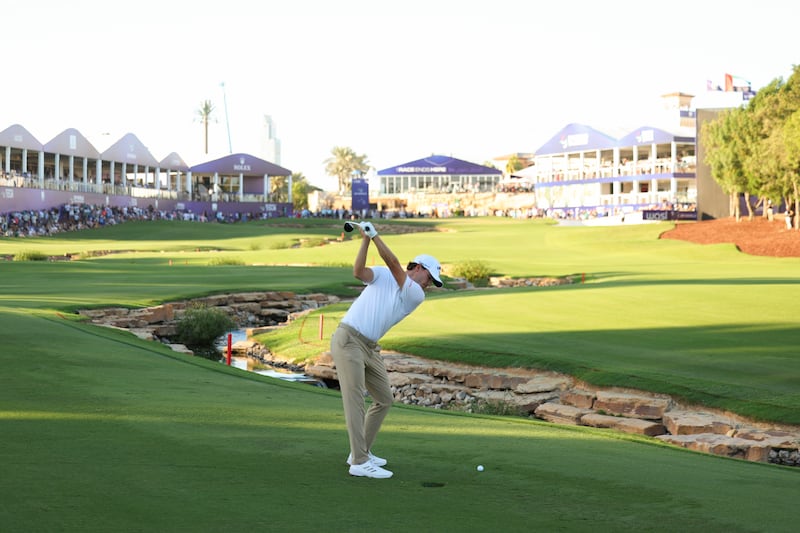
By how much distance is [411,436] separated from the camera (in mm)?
10984

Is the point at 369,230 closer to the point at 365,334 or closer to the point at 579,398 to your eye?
the point at 365,334

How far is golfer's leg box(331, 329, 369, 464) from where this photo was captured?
27.9 ft

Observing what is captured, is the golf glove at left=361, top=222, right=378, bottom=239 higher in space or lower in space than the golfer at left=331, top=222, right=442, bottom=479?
higher

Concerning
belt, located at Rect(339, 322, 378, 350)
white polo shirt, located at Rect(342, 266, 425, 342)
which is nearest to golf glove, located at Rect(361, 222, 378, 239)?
white polo shirt, located at Rect(342, 266, 425, 342)

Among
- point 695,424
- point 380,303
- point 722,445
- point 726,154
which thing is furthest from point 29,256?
point 726,154

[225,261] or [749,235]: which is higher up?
[749,235]

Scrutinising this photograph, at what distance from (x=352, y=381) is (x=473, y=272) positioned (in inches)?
1391

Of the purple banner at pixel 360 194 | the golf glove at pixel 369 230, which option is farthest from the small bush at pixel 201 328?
the purple banner at pixel 360 194

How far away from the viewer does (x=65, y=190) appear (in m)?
82.1

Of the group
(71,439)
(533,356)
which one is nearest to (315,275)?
(533,356)

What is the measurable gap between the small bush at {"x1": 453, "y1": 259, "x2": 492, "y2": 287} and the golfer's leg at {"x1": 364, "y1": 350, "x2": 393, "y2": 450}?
3411 centimetres

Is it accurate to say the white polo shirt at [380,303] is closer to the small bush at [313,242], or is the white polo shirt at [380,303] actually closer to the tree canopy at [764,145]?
the tree canopy at [764,145]

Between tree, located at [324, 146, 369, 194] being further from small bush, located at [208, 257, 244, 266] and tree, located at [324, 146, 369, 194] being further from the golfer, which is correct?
the golfer

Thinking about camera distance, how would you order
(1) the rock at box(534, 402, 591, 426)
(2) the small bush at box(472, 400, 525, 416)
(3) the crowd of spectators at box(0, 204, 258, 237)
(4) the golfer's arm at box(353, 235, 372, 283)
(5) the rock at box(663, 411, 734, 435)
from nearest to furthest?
(4) the golfer's arm at box(353, 235, 372, 283) < (5) the rock at box(663, 411, 734, 435) < (1) the rock at box(534, 402, 591, 426) < (2) the small bush at box(472, 400, 525, 416) < (3) the crowd of spectators at box(0, 204, 258, 237)
